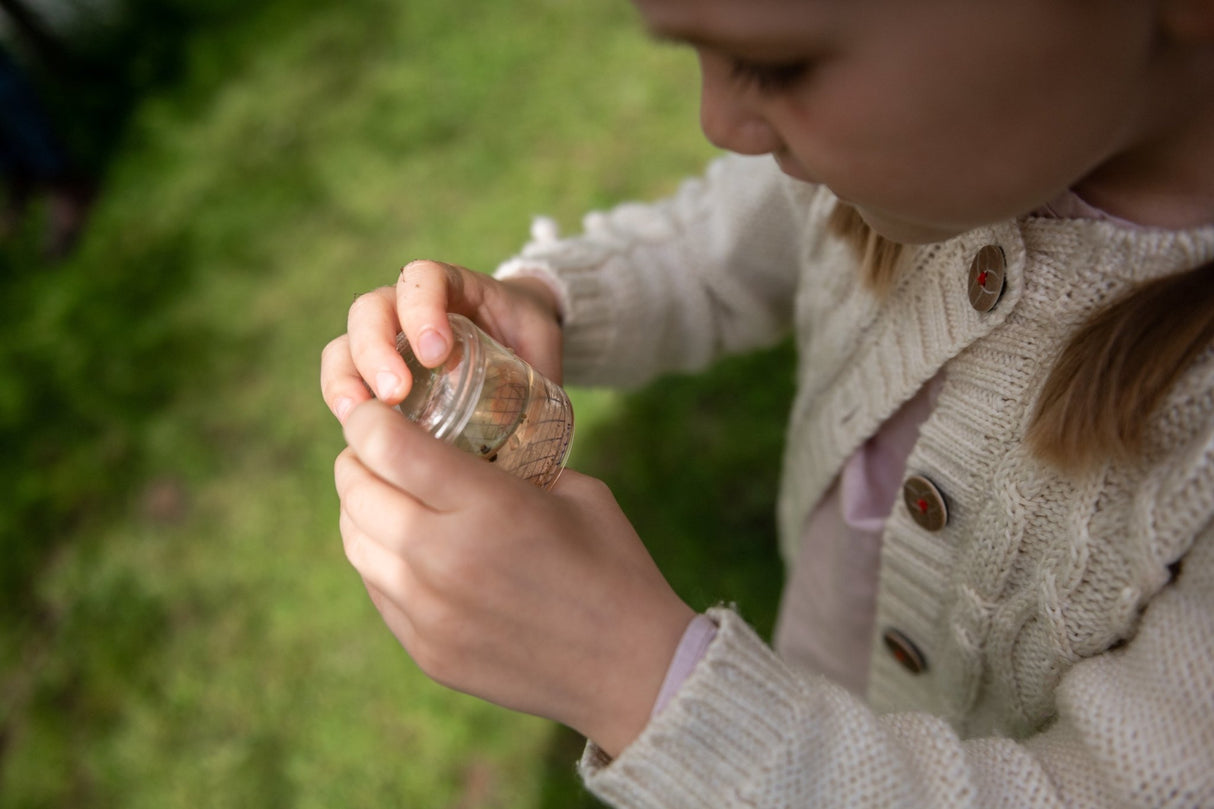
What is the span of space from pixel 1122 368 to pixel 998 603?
0.73 ft

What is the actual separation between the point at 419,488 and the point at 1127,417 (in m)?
0.46

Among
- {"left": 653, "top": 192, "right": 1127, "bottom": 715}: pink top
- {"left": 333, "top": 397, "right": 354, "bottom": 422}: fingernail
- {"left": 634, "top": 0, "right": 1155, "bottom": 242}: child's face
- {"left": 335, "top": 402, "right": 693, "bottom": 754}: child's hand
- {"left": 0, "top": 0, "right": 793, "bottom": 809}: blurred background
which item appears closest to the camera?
{"left": 634, "top": 0, "right": 1155, "bottom": 242}: child's face

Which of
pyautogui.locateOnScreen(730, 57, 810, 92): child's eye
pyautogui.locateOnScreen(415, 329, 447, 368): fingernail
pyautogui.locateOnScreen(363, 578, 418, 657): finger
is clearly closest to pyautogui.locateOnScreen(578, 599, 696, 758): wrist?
pyautogui.locateOnScreen(363, 578, 418, 657): finger

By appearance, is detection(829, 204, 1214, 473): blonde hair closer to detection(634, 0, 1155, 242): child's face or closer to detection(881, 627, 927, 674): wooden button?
detection(634, 0, 1155, 242): child's face

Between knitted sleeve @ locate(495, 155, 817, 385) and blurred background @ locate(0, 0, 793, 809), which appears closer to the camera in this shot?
knitted sleeve @ locate(495, 155, 817, 385)

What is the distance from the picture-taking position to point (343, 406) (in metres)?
0.67

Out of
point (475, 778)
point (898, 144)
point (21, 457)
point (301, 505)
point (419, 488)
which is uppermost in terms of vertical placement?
point (898, 144)

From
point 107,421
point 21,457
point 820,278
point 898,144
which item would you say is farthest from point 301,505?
point 898,144

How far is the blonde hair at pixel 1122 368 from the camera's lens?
0.53 m

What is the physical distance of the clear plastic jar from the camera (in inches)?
24.2

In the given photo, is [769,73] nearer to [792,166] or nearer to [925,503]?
[792,166]

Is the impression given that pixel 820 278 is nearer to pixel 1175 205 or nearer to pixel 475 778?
pixel 1175 205

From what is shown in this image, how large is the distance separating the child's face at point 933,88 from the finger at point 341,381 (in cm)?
35

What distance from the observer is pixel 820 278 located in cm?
87
